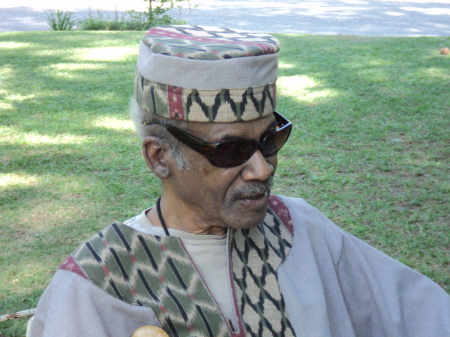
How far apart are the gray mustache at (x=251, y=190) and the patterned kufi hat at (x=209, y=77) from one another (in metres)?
0.22

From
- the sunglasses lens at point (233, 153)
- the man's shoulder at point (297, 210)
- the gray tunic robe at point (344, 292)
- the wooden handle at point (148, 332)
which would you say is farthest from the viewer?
the man's shoulder at point (297, 210)

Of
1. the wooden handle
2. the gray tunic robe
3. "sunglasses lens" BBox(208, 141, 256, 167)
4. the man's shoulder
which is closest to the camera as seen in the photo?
the wooden handle

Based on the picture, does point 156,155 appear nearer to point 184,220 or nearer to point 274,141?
point 184,220

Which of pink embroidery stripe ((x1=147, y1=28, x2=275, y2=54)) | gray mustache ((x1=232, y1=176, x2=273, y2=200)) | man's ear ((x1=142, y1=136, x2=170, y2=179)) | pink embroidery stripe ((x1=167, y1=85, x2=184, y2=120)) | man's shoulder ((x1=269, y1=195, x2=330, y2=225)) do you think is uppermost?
pink embroidery stripe ((x1=147, y1=28, x2=275, y2=54))

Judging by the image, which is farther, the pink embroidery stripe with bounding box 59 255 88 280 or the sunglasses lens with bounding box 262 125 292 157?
the sunglasses lens with bounding box 262 125 292 157

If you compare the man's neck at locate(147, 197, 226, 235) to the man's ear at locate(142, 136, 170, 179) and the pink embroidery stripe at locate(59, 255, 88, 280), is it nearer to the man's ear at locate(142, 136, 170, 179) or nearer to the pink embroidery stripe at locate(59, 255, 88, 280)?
the man's ear at locate(142, 136, 170, 179)

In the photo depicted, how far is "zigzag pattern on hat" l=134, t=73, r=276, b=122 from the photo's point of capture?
72.2 inches

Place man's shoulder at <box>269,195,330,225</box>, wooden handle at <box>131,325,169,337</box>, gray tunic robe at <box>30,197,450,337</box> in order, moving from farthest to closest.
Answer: man's shoulder at <box>269,195,330,225</box>, gray tunic robe at <box>30,197,450,337</box>, wooden handle at <box>131,325,169,337</box>

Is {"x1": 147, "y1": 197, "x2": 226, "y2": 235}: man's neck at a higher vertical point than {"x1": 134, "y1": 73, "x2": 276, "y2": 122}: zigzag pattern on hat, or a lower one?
lower

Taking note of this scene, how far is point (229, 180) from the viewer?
1.95m

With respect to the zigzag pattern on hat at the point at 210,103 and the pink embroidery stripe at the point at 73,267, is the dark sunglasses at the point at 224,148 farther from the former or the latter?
the pink embroidery stripe at the point at 73,267

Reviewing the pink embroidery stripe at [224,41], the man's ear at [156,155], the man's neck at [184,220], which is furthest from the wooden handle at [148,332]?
the pink embroidery stripe at [224,41]

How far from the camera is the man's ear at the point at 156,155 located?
2.04m

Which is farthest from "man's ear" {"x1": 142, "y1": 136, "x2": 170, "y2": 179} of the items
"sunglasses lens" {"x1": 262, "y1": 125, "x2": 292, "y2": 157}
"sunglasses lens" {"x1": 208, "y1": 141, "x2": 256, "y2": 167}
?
"sunglasses lens" {"x1": 262, "y1": 125, "x2": 292, "y2": 157}
